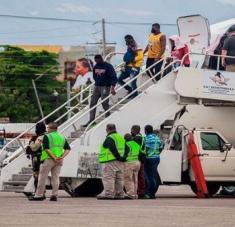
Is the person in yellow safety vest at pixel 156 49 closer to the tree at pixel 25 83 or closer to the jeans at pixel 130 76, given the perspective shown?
the jeans at pixel 130 76

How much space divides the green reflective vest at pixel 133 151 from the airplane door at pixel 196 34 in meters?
3.54

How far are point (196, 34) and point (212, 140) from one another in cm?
308

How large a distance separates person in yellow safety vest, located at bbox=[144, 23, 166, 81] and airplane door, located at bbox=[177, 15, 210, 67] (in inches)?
34.4

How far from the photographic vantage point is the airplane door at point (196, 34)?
2628 cm

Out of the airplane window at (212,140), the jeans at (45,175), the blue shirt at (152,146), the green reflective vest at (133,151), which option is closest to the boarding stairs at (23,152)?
the blue shirt at (152,146)

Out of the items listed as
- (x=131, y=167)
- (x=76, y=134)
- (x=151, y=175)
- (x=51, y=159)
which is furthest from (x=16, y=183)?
(x=151, y=175)

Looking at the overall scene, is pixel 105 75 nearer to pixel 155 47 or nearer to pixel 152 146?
pixel 155 47

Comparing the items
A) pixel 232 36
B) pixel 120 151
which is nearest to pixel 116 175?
pixel 120 151

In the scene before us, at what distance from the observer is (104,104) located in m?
25.3

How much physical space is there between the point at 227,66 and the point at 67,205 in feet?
25.2

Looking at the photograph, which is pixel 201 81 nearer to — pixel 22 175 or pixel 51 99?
pixel 22 175

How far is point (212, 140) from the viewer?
25.2 meters

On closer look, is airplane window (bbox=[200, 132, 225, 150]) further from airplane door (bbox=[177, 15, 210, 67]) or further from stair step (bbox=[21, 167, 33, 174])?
stair step (bbox=[21, 167, 33, 174])

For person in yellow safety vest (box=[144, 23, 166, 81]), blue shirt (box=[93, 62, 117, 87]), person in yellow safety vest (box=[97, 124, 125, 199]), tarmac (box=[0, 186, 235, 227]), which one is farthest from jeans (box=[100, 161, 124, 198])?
person in yellow safety vest (box=[144, 23, 166, 81])
